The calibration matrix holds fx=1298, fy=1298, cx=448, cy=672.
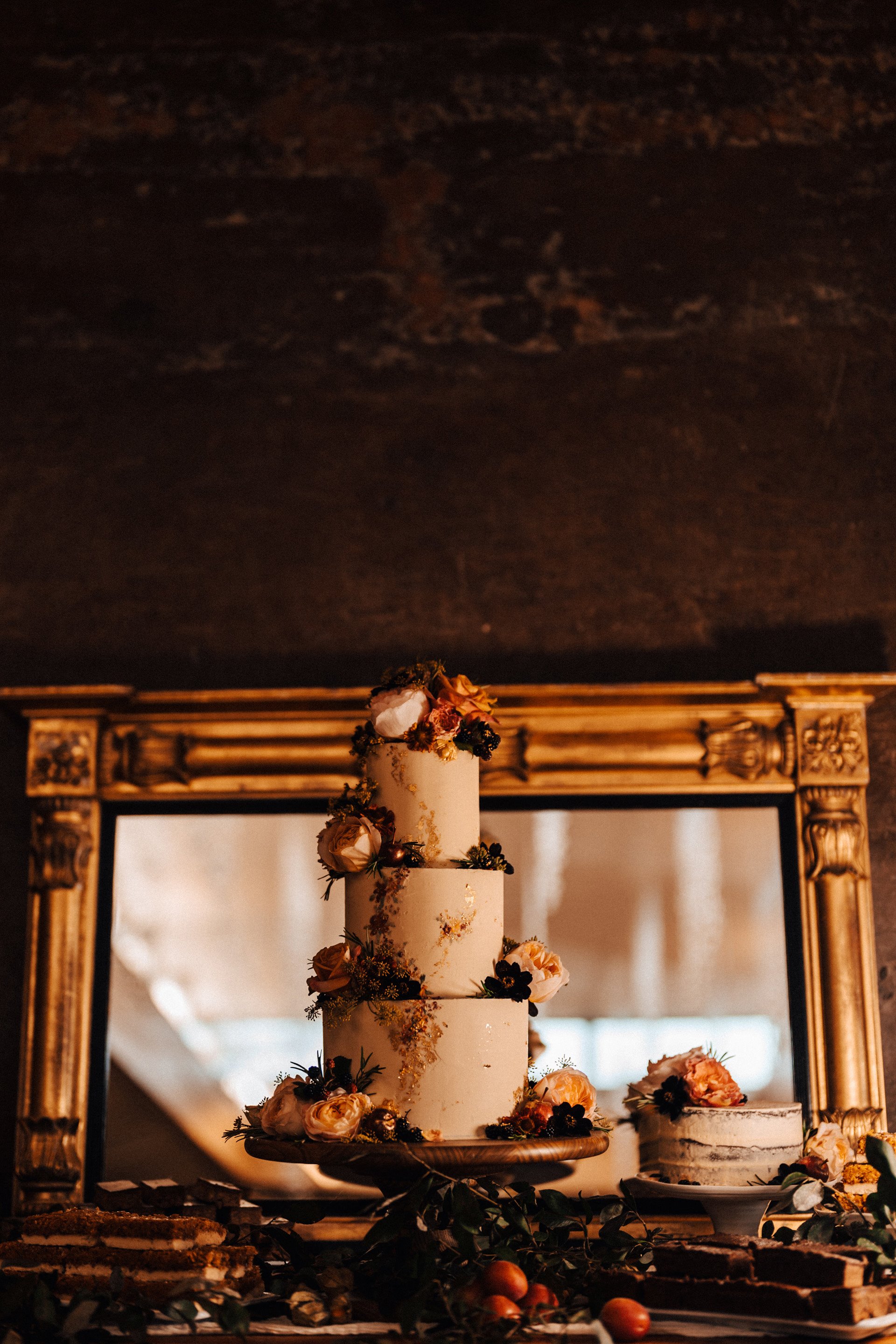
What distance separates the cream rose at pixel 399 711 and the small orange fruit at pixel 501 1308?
1297mm

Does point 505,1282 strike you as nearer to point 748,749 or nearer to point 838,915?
point 838,915

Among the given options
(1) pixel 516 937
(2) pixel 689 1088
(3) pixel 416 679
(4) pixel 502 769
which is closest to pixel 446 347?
(4) pixel 502 769

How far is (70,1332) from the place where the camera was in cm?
239

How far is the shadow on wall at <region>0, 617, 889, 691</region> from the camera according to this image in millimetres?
5113

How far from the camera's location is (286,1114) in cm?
289

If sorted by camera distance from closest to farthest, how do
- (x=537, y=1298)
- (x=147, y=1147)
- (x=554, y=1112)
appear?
(x=537, y=1298), (x=554, y=1112), (x=147, y=1147)

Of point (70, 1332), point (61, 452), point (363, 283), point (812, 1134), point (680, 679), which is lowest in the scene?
point (70, 1332)

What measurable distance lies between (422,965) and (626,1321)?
3.04ft

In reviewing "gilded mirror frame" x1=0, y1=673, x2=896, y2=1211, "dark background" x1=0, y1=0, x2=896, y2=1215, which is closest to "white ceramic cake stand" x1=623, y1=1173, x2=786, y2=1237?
"gilded mirror frame" x1=0, y1=673, x2=896, y2=1211

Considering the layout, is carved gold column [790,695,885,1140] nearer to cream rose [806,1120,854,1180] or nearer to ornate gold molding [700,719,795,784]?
ornate gold molding [700,719,795,784]

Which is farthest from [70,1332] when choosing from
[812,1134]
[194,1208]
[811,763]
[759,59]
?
[759,59]

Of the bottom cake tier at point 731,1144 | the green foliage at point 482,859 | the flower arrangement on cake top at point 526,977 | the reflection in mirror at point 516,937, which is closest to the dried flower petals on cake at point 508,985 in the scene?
the flower arrangement on cake top at point 526,977

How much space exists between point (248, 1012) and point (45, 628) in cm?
175

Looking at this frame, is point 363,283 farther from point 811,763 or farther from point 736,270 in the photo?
point 811,763
